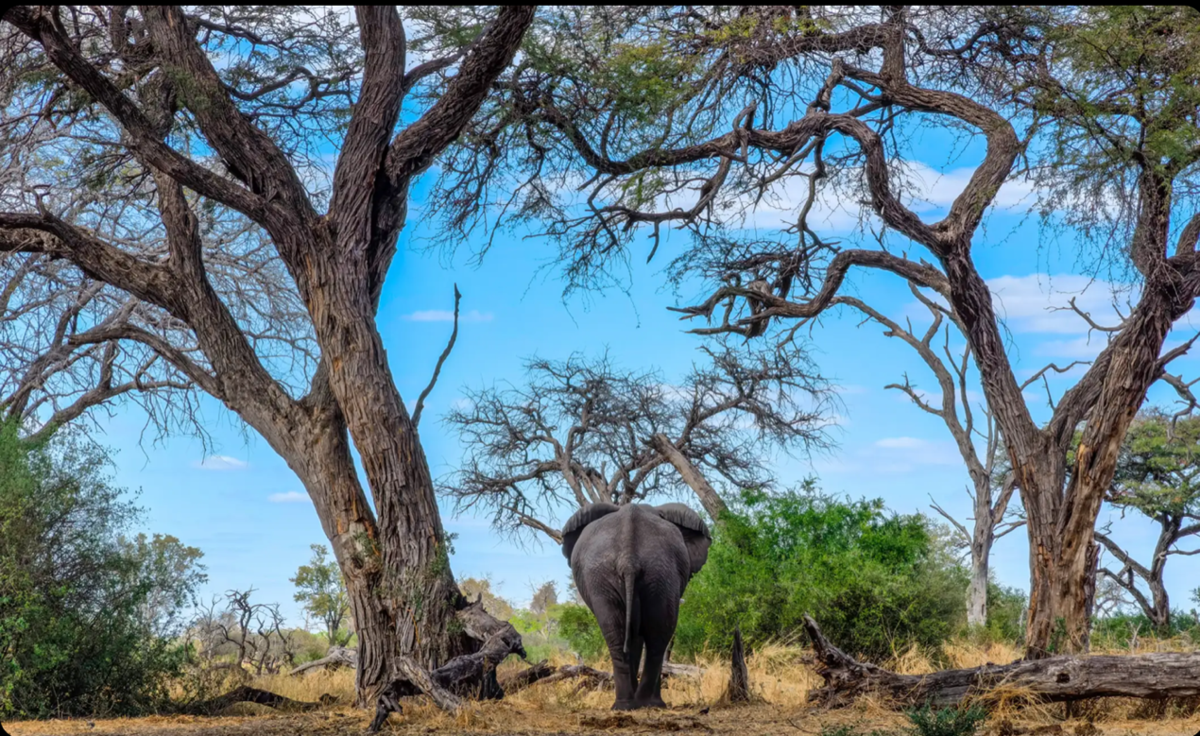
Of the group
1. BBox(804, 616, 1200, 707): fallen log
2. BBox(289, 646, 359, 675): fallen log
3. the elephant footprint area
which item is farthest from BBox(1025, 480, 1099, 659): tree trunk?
BBox(289, 646, 359, 675): fallen log

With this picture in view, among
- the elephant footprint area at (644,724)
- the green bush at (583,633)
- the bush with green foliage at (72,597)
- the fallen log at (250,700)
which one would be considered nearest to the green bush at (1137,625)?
the green bush at (583,633)

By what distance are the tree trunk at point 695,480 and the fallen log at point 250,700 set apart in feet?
24.7

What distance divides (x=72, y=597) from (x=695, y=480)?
9797 mm

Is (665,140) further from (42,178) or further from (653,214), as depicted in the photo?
(42,178)

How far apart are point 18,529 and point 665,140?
854 centimetres

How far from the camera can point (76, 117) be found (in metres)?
13.1

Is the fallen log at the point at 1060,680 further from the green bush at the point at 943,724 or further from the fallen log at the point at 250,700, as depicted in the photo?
the fallen log at the point at 250,700

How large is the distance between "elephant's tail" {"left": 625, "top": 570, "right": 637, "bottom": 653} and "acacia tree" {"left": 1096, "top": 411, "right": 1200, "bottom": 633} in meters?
15.7

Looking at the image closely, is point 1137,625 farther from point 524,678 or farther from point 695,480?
point 524,678

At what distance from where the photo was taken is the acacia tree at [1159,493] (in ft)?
72.5

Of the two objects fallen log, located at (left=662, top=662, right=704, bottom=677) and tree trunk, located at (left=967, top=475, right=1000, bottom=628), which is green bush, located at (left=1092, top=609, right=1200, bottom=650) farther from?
fallen log, located at (left=662, top=662, right=704, bottom=677)

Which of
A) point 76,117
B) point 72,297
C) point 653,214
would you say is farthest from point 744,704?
point 72,297

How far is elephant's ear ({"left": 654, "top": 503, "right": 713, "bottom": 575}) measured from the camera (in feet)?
35.3

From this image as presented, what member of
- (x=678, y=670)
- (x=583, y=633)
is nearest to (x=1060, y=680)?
(x=678, y=670)
